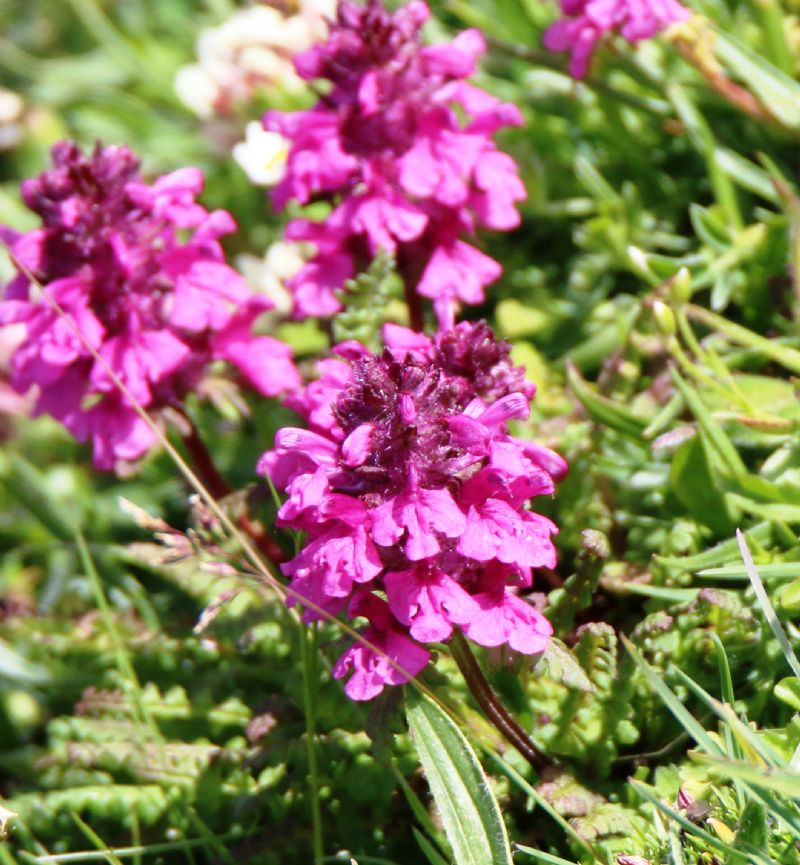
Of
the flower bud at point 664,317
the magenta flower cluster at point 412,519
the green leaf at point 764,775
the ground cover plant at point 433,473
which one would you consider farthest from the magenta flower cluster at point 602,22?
the green leaf at point 764,775

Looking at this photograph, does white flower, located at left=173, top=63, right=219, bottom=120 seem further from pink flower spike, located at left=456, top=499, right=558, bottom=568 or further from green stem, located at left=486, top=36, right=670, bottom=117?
pink flower spike, located at left=456, top=499, right=558, bottom=568

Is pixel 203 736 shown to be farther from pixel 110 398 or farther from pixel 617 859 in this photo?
pixel 617 859

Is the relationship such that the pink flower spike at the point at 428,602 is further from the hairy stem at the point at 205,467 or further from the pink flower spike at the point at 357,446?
the hairy stem at the point at 205,467

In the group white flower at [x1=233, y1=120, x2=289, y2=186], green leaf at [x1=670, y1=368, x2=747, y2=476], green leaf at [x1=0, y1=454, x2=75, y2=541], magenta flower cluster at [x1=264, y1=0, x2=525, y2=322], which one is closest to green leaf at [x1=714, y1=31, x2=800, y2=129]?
magenta flower cluster at [x1=264, y1=0, x2=525, y2=322]

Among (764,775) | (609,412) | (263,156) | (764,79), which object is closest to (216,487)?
(609,412)

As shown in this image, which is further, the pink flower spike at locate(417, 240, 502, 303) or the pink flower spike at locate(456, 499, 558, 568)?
the pink flower spike at locate(417, 240, 502, 303)

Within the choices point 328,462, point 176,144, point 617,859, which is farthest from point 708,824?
point 176,144

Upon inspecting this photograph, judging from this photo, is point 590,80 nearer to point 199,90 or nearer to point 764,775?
point 199,90
